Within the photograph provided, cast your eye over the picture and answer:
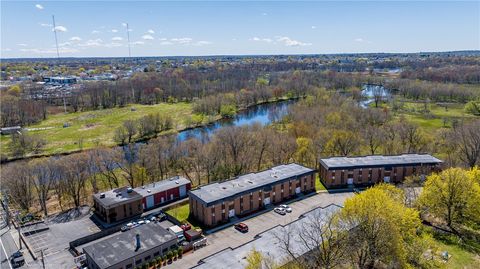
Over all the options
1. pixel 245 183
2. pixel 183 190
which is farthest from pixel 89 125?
pixel 245 183

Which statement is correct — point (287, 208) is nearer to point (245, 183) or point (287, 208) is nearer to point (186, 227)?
point (245, 183)

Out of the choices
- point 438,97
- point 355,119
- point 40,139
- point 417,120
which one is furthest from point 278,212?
point 438,97

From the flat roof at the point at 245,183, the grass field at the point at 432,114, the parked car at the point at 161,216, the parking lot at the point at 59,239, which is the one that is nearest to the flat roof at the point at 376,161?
the flat roof at the point at 245,183

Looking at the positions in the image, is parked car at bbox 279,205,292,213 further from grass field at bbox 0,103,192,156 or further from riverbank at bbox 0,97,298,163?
grass field at bbox 0,103,192,156

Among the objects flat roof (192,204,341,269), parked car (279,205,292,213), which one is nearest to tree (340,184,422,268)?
flat roof (192,204,341,269)

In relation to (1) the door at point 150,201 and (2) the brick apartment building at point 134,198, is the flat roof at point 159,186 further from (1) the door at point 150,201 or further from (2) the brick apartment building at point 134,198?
(1) the door at point 150,201
